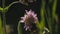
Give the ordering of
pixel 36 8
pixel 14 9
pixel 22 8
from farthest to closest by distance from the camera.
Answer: pixel 14 9, pixel 22 8, pixel 36 8

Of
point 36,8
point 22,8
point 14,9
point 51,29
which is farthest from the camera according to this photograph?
point 14,9

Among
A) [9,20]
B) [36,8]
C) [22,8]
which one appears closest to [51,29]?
[36,8]

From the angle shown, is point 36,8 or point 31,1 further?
point 36,8

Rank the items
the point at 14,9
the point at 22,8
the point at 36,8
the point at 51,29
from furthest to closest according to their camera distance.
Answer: the point at 14,9 < the point at 22,8 < the point at 36,8 < the point at 51,29

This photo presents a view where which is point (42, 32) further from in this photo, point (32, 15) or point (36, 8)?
point (36, 8)

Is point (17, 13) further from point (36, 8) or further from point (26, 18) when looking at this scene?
point (26, 18)

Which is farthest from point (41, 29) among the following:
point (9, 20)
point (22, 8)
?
point (9, 20)

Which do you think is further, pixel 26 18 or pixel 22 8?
pixel 22 8

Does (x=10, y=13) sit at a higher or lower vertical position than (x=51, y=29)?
lower

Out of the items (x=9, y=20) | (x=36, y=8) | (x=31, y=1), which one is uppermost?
(x=31, y=1)
